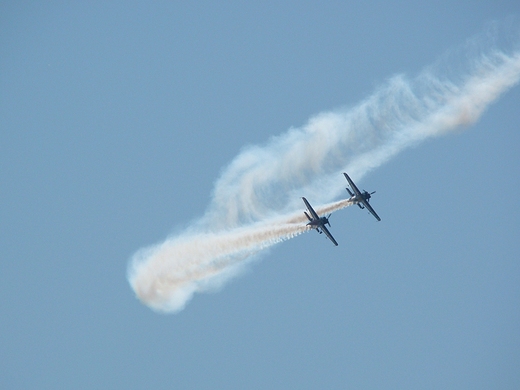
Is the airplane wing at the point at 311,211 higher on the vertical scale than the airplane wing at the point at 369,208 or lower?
higher

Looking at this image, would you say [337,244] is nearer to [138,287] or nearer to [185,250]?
[185,250]

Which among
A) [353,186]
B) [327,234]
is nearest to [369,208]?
[353,186]

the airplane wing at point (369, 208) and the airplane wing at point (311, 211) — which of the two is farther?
the airplane wing at point (369, 208)

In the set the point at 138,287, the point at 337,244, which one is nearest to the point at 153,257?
the point at 138,287

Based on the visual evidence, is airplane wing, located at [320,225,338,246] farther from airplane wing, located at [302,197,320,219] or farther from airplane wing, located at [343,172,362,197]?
airplane wing, located at [343,172,362,197]

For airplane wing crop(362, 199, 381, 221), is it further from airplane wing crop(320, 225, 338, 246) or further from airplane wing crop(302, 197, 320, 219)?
airplane wing crop(302, 197, 320, 219)

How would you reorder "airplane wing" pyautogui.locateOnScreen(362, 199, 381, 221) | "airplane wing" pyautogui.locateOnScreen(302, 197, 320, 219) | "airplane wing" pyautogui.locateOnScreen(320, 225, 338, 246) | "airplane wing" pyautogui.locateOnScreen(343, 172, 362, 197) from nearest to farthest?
"airplane wing" pyautogui.locateOnScreen(343, 172, 362, 197) < "airplane wing" pyautogui.locateOnScreen(302, 197, 320, 219) < "airplane wing" pyautogui.locateOnScreen(320, 225, 338, 246) < "airplane wing" pyautogui.locateOnScreen(362, 199, 381, 221)

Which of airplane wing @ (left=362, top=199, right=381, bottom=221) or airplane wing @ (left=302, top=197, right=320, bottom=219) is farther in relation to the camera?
airplane wing @ (left=362, top=199, right=381, bottom=221)

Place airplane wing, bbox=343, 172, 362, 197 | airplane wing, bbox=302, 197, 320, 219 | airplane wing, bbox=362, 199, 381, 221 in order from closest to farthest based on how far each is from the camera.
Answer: airplane wing, bbox=343, 172, 362, 197
airplane wing, bbox=302, 197, 320, 219
airplane wing, bbox=362, 199, 381, 221

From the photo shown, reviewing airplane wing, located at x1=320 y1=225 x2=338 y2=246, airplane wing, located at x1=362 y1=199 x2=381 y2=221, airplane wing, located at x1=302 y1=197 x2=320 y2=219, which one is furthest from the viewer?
airplane wing, located at x1=362 y1=199 x2=381 y2=221

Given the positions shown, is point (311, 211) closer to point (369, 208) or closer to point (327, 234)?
point (327, 234)

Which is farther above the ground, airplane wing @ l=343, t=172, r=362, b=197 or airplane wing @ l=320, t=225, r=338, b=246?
airplane wing @ l=343, t=172, r=362, b=197

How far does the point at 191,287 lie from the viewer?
72.6 meters

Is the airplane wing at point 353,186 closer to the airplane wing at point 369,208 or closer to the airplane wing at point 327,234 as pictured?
the airplane wing at point 369,208
